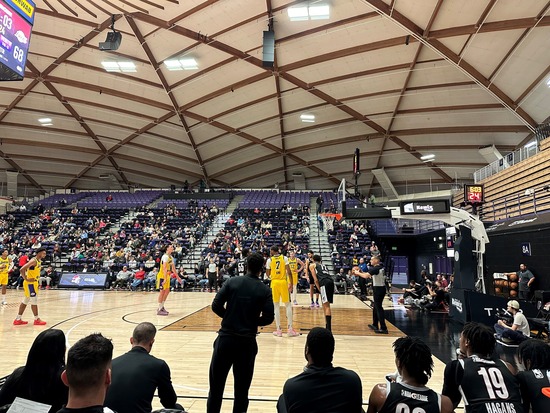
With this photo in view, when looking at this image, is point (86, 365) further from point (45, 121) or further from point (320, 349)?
point (45, 121)

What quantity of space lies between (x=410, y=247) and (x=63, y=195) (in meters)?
29.3

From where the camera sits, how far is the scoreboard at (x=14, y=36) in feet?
24.1

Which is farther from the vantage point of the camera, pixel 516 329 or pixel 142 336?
pixel 516 329

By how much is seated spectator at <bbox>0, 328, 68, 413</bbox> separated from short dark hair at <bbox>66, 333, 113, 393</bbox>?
77cm

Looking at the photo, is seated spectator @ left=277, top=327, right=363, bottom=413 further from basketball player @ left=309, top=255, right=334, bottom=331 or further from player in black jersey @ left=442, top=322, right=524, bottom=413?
basketball player @ left=309, top=255, right=334, bottom=331

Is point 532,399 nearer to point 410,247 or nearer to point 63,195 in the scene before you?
point 410,247

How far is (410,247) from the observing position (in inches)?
1011

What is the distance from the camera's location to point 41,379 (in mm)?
2246

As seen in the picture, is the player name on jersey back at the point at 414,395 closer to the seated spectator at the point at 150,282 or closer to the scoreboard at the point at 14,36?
the scoreboard at the point at 14,36

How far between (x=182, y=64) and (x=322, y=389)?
18.1 metres

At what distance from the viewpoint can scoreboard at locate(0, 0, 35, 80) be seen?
24.1 ft

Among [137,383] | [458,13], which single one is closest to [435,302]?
[458,13]

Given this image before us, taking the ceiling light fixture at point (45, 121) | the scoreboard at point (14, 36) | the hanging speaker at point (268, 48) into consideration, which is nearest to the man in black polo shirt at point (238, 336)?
the scoreboard at point (14, 36)

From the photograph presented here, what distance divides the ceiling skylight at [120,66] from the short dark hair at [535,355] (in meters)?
19.5
